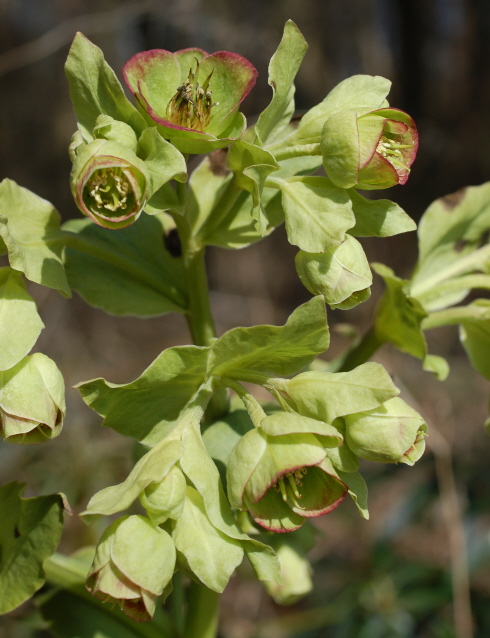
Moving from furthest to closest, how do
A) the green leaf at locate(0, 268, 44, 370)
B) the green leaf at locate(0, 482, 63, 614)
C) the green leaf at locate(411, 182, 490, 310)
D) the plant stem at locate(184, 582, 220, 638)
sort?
the green leaf at locate(411, 182, 490, 310)
the plant stem at locate(184, 582, 220, 638)
the green leaf at locate(0, 482, 63, 614)
the green leaf at locate(0, 268, 44, 370)

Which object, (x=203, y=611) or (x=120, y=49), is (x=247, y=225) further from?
(x=120, y=49)

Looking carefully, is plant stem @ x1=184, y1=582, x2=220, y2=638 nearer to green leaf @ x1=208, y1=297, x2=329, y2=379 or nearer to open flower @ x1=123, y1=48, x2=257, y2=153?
green leaf @ x1=208, y1=297, x2=329, y2=379

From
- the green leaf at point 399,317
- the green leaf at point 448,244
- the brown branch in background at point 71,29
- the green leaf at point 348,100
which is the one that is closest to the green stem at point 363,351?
the green leaf at point 399,317

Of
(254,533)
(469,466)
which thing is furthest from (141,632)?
(469,466)

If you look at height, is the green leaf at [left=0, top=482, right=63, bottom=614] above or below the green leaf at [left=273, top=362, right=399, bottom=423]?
below

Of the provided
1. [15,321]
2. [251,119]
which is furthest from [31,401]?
[251,119]

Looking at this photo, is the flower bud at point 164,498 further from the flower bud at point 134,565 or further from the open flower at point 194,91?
the open flower at point 194,91

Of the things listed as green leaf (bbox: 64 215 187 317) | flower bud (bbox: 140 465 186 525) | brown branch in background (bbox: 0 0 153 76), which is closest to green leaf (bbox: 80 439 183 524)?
flower bud (bbox: 140 465 186 525)
